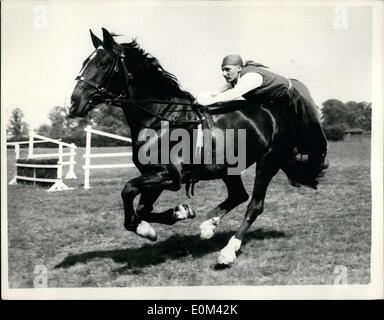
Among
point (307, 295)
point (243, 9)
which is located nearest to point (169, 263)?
point (307, 295)

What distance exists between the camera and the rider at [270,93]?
4.60 meters

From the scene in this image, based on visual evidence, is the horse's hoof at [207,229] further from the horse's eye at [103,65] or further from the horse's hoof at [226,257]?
the horse's eye at [103,65]

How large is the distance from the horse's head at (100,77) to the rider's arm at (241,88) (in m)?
0.92

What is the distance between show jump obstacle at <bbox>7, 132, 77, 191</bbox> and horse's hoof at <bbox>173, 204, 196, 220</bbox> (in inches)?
59.7

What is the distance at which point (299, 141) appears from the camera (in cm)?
501

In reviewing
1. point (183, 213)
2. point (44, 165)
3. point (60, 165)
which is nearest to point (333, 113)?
point (183, 213)

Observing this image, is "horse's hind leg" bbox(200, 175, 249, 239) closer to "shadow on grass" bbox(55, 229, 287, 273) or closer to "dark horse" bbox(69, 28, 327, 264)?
"dark horse" bbox(69, 28, 327, 264)

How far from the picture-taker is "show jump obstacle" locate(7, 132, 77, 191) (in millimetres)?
5047

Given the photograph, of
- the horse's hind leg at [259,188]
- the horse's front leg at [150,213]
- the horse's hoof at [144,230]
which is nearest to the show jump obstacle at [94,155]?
the horse's front leg at [150,213]

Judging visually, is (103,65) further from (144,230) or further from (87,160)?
(144,230)

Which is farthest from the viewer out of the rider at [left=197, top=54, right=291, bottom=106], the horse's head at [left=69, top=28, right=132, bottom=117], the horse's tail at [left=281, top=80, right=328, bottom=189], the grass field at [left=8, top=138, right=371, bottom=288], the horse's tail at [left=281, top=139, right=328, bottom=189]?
the horse's tail at [left=281, top=139, right=328, bottom=189]

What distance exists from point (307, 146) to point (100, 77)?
240 cm

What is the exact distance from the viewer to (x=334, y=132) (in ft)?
17.0

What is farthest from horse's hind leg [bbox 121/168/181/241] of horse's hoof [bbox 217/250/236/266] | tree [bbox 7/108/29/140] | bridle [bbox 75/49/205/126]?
tree [bbox 7/108/29/140]
